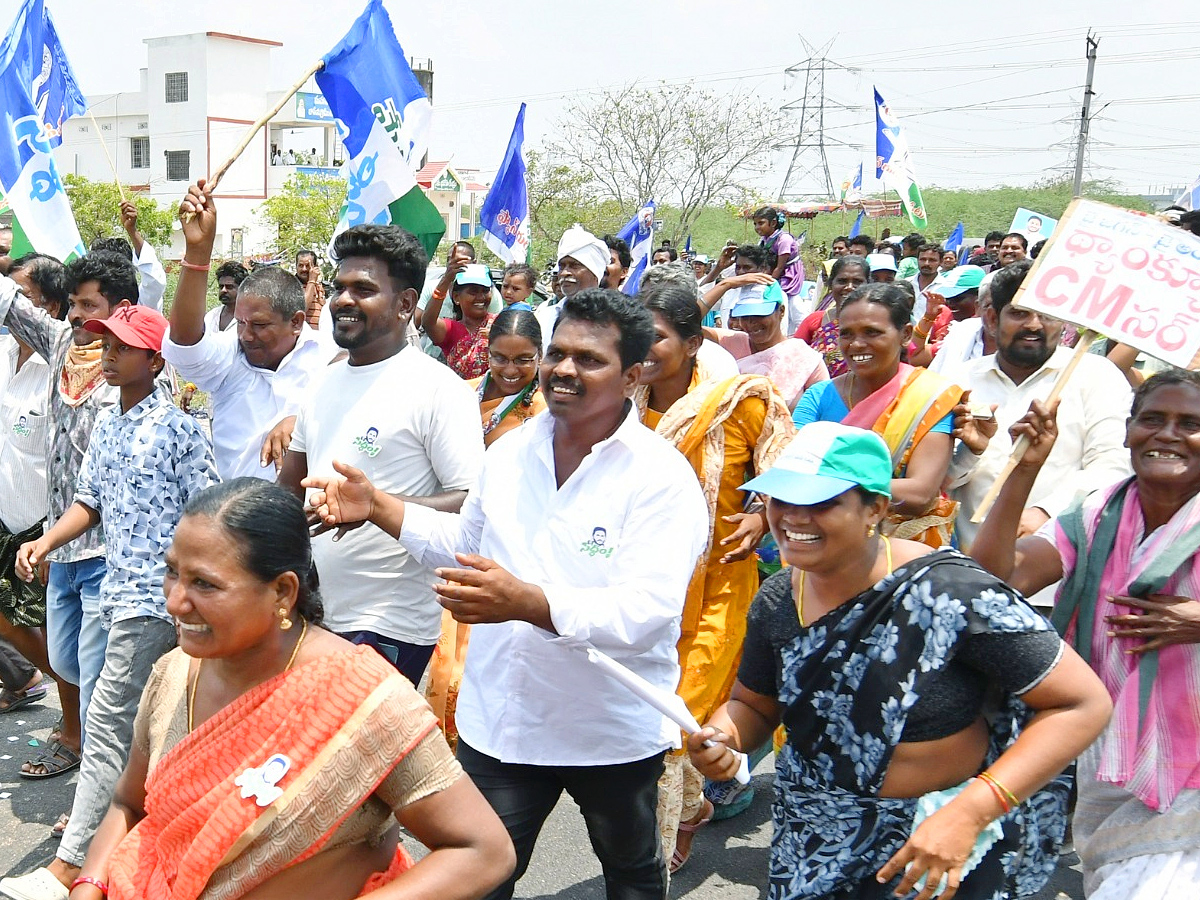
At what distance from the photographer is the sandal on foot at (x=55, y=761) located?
5023mm

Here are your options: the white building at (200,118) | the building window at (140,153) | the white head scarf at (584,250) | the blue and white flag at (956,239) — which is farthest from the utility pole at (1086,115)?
the building window at (140,153)

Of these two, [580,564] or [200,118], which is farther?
[200,118]

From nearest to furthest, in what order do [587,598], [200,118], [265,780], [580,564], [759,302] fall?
[265,780] → [587,598] → [580,564] → [759,302] → [200,118]

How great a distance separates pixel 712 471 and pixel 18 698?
3637 millimetres

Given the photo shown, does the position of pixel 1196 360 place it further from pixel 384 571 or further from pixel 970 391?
pixel 384 571

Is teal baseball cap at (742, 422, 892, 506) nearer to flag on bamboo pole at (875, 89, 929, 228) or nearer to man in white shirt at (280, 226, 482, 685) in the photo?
man in white shirt at (280, 226, 482, 685)

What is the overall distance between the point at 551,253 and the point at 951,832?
30.3 meters

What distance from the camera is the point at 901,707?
2.38m

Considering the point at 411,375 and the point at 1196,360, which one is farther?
the point at 411,375

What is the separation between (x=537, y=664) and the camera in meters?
3.08

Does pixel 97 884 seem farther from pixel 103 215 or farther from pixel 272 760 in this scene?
pixel 103 215

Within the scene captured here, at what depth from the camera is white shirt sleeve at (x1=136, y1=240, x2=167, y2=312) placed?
21.0 ft

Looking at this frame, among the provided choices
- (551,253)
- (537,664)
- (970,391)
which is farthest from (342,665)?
(551,253)

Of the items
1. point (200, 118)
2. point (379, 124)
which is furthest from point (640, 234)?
point (200, 118)
